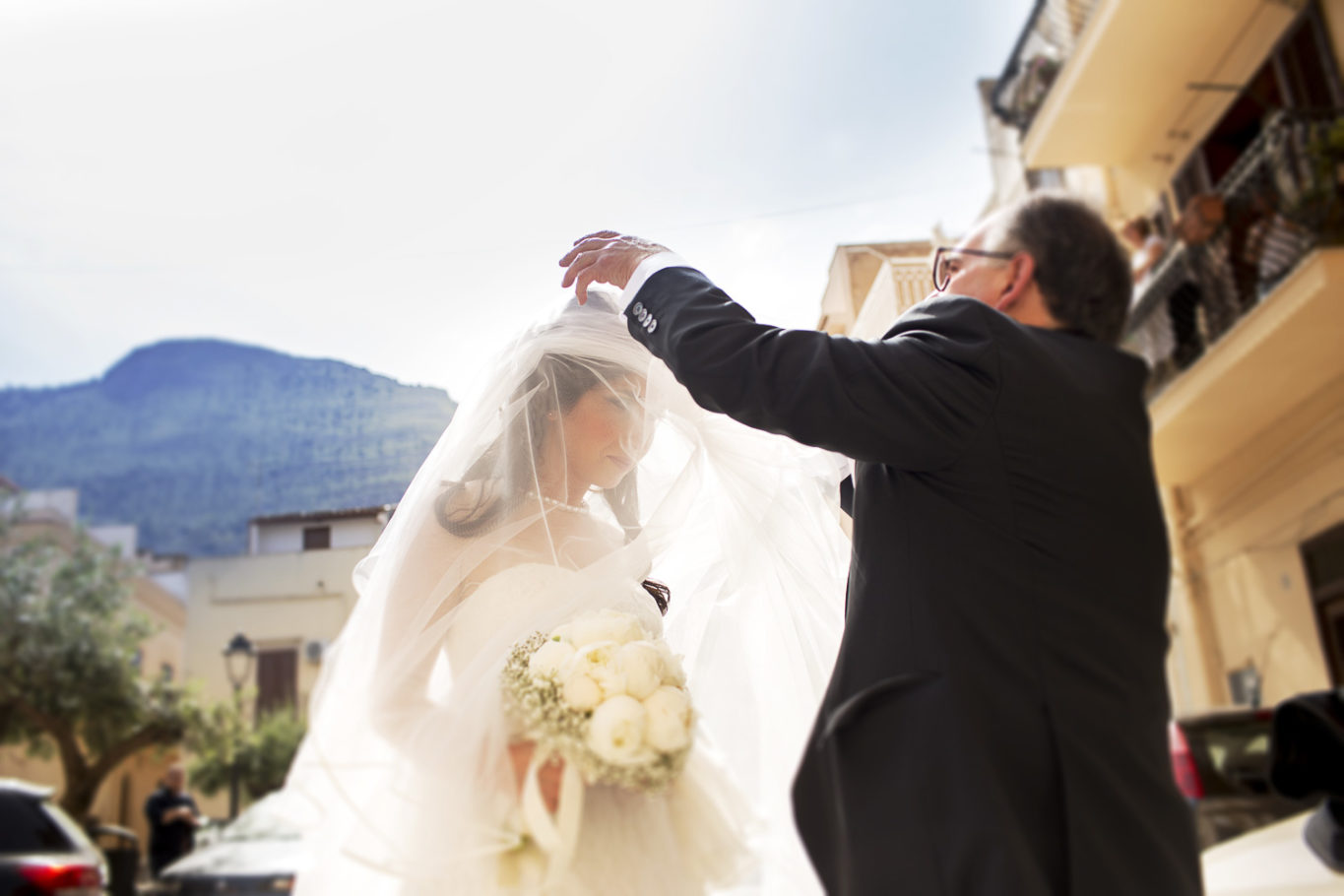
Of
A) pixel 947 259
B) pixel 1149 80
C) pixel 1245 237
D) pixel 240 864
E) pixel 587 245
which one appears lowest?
pixel 240 864

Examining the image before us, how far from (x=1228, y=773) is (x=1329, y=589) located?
489 centimetres

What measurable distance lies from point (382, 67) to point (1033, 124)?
9.57 metres

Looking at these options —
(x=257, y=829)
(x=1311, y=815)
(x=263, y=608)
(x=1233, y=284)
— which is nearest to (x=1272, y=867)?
(x=1311, y=815)

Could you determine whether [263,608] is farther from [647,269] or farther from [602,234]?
[647,269]

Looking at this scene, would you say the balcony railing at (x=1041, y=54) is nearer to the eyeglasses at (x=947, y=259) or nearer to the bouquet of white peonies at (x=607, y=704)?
the eyeglasses at (x=947, y=259)

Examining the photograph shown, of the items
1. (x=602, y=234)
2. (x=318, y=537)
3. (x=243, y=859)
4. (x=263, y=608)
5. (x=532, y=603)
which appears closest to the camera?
(x=532, y=603)

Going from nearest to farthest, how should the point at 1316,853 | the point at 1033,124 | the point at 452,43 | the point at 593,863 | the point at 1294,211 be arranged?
1. the point at 593,863
2. the point at 1316,853
3. the point at 452,43
4. the point at 1294,211
5. the point at 1033,124

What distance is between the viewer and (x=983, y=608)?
160 cm

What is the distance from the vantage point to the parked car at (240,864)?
23.5 feet

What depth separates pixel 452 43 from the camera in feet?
8.95

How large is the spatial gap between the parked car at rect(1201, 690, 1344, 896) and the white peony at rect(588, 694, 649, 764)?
1.58 meters

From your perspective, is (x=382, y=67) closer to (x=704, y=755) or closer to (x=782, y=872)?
(x=704, y=755)

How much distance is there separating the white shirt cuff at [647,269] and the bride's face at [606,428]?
337 millimetres

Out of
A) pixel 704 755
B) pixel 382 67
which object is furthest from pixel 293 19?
pixel 704 755
